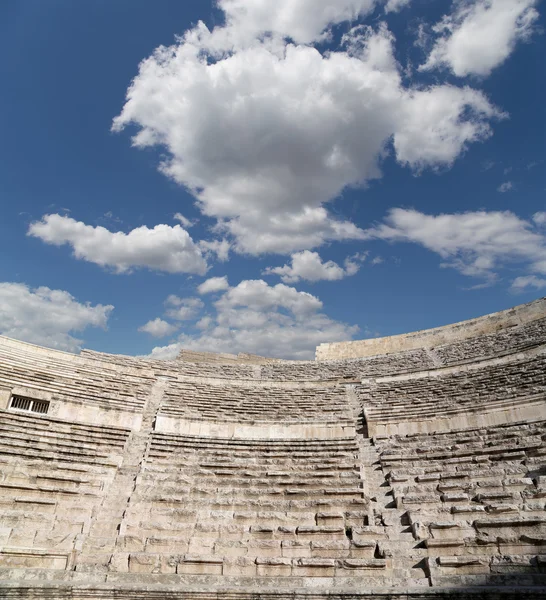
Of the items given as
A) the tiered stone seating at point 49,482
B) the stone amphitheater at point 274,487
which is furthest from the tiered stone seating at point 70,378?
the tiered stone seating at point 49,482

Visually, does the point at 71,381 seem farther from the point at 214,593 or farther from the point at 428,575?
the point at 428,575

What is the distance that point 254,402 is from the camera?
1439 centimetres

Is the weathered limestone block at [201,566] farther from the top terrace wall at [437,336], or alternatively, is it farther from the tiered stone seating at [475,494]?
the top terrace wall at [437,336]

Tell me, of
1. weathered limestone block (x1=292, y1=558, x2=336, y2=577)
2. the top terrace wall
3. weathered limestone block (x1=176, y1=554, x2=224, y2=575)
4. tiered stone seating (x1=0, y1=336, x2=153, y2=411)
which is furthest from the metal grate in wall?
the top terrace wall

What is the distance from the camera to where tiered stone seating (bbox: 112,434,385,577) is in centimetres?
681

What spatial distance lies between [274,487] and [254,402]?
5580 millimetres

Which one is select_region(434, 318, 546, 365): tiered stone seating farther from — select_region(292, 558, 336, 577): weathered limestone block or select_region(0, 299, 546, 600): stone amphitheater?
select_region(292, 558, 336, 577): weathered limestone block

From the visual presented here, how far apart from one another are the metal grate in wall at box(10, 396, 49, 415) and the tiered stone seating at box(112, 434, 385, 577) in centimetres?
388

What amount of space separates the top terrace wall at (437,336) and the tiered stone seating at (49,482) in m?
17.9

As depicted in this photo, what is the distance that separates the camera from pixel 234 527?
7609 millimetres

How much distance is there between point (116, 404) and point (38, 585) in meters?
7.18

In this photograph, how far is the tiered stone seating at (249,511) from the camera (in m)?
6.81

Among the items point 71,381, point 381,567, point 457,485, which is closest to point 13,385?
point 71,381

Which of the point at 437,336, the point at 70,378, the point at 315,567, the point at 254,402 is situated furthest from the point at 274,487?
the point at 437,336
